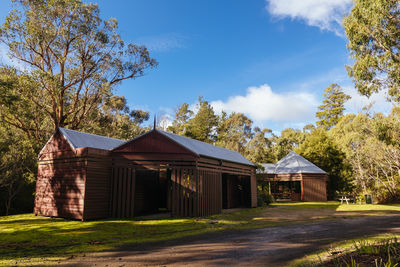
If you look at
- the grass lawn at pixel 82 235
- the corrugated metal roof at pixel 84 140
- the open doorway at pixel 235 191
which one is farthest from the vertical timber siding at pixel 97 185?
the open doorway at pixel 235 191

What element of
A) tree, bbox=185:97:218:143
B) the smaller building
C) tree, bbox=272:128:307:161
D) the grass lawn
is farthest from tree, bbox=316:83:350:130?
the grass lawn

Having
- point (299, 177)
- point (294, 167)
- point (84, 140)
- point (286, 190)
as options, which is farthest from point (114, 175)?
point (286, 190)

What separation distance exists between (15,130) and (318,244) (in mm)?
24250

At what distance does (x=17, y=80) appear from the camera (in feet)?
61.3

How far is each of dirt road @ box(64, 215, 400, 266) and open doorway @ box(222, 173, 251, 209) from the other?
37.2 ft

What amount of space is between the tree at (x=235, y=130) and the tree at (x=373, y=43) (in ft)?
118

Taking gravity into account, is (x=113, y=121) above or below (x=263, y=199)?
above

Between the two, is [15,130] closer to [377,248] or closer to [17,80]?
[17,80]

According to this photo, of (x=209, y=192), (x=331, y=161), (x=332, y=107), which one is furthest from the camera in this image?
(x=332, y=107)

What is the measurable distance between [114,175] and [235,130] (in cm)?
4179

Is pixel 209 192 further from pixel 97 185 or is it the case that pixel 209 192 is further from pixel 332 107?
pixel 332 107

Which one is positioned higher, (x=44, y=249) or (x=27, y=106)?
(x=27, y=106)

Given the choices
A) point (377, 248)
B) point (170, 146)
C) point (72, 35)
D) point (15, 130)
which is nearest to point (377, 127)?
point (170, 146)

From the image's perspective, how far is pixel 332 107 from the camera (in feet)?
212
